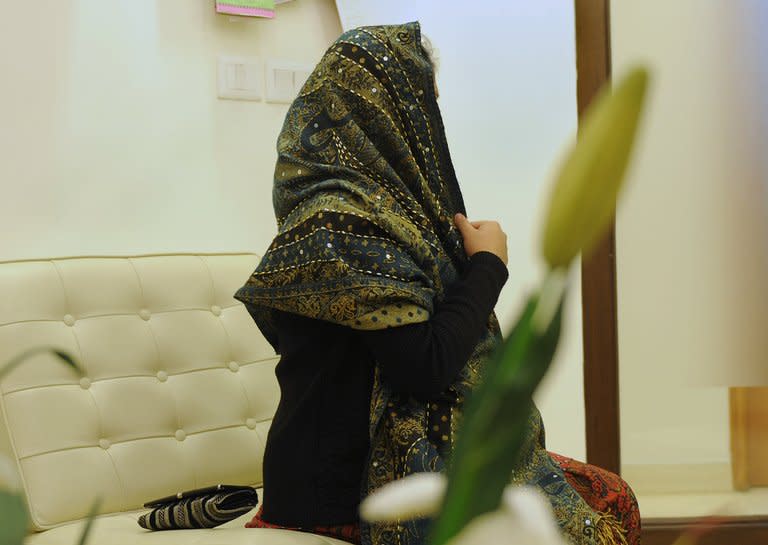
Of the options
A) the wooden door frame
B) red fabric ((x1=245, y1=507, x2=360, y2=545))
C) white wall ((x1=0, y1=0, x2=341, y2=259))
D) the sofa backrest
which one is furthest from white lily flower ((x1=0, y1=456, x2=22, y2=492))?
the wooden door frame

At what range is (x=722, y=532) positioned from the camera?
285 cm

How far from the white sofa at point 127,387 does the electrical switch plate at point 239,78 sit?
0.45 meters

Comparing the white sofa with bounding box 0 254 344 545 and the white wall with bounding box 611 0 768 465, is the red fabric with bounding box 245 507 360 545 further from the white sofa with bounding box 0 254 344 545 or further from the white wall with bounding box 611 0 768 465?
the white wall with bounding box 611 0 768 465

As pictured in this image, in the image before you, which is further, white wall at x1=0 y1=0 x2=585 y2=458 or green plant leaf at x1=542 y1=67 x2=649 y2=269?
white wall at x1=0 y1=0 x2=585 y2=458

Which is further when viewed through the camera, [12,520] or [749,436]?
[749,436]

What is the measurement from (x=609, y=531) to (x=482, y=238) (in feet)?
1.70

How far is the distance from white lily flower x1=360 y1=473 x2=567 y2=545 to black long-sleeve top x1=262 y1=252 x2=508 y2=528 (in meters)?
1.18

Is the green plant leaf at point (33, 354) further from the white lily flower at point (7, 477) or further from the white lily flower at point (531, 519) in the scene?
the white lily flower at point (531, 519)

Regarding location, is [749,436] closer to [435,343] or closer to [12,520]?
[435,343]

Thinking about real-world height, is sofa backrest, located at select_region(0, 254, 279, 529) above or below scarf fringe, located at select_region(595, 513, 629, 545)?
above

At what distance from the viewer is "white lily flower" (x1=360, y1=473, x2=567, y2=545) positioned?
203mm

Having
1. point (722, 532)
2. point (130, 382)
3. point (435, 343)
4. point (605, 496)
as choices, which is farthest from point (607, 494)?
point (722, 532)

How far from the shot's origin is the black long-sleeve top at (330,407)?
146 centimetres

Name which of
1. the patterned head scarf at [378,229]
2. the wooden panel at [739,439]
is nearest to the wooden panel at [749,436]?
the wooden panel at [739,439]
